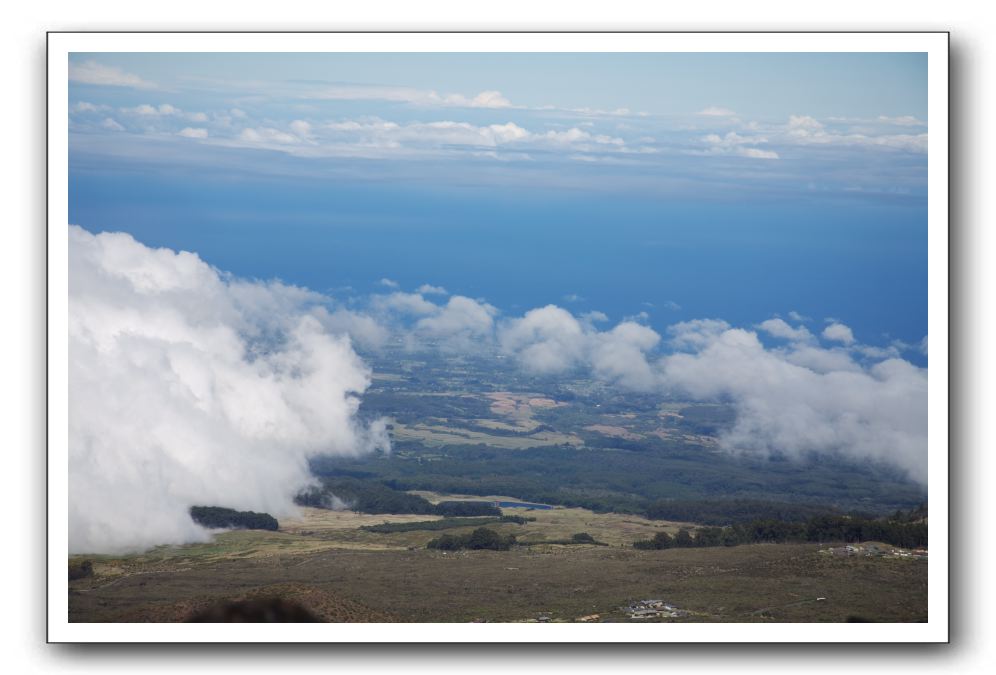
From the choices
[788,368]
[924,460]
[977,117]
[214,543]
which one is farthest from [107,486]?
[788,368]

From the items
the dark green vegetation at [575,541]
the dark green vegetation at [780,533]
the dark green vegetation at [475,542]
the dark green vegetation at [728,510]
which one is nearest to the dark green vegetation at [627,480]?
the dark green vegetation at [728,510]

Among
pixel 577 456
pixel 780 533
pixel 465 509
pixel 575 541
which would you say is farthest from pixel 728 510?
pixel 465 509

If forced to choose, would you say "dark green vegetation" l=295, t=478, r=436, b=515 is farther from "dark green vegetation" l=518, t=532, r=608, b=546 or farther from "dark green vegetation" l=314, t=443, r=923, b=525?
"dark green vegetation" l=518, t=532, r=608, b=546

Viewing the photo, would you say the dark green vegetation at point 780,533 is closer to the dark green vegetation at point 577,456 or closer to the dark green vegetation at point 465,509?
the dark green vegetation at point 577,456

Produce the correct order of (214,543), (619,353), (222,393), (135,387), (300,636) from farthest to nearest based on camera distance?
1. (619,353)
2. (222,393)
3. (214,543)
4. (135,387)
5. (300,636)

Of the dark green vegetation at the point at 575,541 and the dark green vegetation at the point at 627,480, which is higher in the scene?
the dark green vegetation at the point at 627,480
